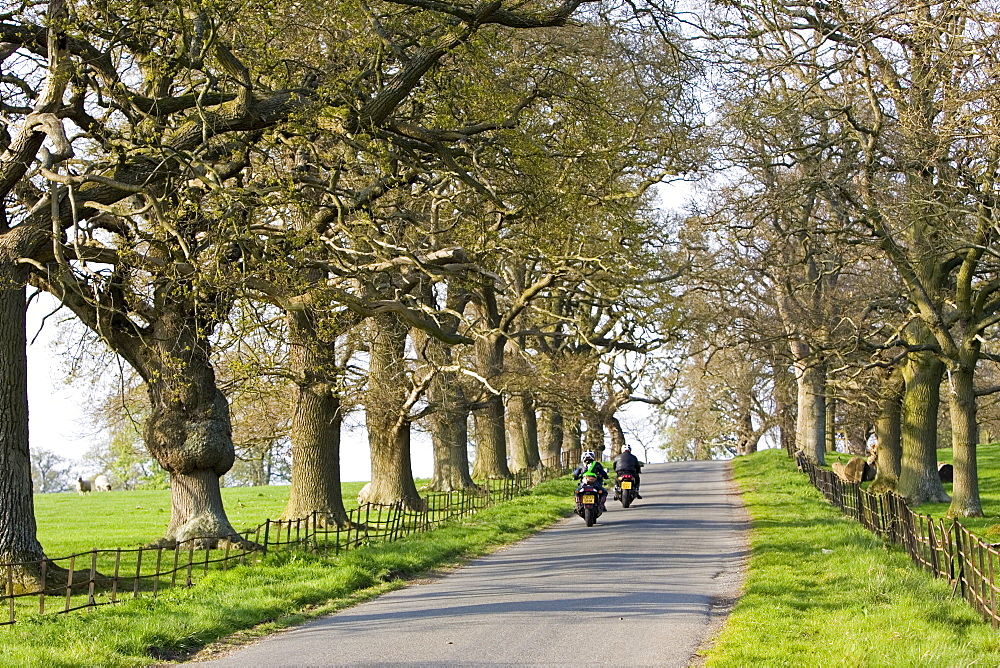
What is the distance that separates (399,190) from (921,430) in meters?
15.4

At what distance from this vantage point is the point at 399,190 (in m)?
20.9

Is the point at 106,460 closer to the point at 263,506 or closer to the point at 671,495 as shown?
the point at 263,506

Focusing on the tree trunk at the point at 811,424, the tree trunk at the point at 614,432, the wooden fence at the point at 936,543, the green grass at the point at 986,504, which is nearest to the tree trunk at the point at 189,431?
the wooden fence at the point at 936,543

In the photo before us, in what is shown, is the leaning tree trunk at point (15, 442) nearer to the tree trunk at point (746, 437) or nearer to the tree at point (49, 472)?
the tree trunk at point (746, 437)

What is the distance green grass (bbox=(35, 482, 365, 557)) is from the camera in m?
24.3

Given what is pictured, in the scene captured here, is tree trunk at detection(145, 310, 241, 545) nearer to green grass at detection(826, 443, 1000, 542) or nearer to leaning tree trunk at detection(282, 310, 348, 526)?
leaning tree trunk at detection(282, 310, 348, 526)

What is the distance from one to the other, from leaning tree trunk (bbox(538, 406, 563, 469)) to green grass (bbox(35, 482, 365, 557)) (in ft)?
27.2

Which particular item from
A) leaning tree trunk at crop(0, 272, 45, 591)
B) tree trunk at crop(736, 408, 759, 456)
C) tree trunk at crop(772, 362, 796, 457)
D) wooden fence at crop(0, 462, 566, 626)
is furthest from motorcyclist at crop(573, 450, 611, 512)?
tree trunk at crop(736, 408, 759, 456)

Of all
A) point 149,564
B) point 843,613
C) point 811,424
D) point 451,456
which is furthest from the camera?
point 811,424

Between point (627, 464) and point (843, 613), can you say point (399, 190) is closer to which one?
point (627, 464)

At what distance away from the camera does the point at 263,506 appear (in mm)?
36750

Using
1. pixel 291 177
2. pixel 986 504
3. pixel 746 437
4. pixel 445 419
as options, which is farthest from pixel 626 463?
pixel 746 437

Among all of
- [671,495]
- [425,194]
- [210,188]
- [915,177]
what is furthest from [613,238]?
[210,188]

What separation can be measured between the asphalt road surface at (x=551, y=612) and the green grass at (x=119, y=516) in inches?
395
